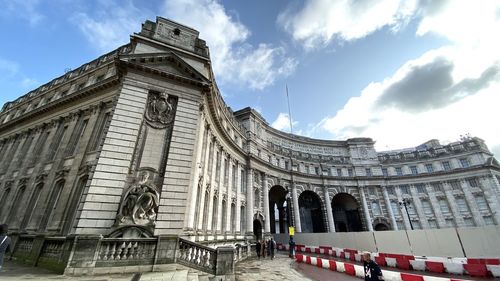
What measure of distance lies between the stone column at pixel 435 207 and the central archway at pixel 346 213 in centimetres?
1348

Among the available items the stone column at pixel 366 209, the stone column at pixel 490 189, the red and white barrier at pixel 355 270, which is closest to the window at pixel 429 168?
the stone column at pixel 490 189

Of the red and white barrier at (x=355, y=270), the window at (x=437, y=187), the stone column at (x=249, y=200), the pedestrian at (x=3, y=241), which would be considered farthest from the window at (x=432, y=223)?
the pedestrian at (x=3, y=241)

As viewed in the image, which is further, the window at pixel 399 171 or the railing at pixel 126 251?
the window at pixel 399 171

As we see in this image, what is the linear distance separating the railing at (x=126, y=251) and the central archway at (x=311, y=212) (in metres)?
32.7

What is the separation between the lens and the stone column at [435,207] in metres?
38.0

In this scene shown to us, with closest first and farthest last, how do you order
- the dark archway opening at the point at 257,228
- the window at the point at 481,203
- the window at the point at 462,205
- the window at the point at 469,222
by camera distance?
1. the dark archway opening at the point at 257,228
2. the window at the point at 469,222
3. the window at the point at 481,203
4. the window at the point at 462,205

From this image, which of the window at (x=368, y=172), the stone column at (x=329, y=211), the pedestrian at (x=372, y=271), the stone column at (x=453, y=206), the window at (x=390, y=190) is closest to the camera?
the pedestrian at (x=372, y=271)

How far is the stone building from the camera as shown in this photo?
11969mm

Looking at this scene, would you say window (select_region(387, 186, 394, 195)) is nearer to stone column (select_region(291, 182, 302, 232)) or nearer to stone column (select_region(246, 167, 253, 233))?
stone column (select_region(291, 182, 302, 232))

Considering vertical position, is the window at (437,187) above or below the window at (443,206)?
above

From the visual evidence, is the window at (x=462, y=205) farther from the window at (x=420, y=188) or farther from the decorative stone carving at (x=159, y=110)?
the decorative stone carving at (x=159, y=110)

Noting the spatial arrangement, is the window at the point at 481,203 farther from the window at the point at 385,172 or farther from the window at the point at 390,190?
the window at the point at 385,172

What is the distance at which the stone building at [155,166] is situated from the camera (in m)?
12.0

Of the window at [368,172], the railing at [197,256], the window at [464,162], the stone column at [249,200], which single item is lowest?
the railing at [197,256]
